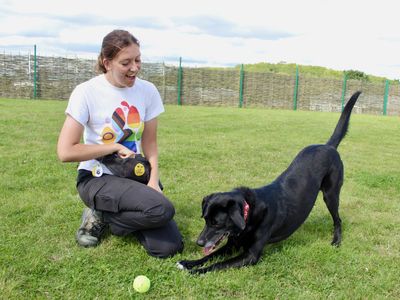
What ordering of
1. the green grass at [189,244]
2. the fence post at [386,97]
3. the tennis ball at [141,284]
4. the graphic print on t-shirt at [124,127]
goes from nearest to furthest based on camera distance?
1. the tennis ball at [141,284]
2. the green grass at [189,244]
3. the graphic print on t-shirt at [124,127]
4. the fence post at [386,97]

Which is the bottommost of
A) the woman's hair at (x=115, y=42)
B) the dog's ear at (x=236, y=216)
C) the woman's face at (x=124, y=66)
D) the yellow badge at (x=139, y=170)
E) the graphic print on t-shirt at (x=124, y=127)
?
the dog's ear at (x=236, y=216)

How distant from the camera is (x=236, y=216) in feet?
9.96

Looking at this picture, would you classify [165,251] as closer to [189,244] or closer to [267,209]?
[189,244]

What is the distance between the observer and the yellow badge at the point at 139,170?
3.56 metres

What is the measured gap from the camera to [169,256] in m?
3.46

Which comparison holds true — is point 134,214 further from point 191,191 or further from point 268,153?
point 268,153

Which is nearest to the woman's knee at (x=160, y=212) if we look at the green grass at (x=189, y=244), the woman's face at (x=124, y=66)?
the green grass at (x=189, y=244)

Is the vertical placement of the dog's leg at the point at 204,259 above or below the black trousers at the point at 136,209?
below

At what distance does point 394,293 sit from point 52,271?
2522 millimetres

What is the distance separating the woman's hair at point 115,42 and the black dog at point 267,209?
4.49 feet

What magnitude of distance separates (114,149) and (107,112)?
33 cm

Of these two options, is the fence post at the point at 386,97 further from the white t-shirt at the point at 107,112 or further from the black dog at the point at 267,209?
the white t-shirt at the point at 107,112

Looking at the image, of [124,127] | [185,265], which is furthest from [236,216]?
[124,127]

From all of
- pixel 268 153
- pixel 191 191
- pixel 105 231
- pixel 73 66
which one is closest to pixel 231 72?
pixel 73 66
